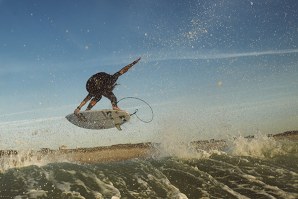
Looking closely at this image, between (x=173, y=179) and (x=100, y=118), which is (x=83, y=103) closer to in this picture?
(x=100, y=118)

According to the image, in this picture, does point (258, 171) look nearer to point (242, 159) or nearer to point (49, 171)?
point (242, 159)

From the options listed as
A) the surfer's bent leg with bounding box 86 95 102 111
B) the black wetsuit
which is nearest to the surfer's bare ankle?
the surfer's bent leg with bounding box 86 95 102 111

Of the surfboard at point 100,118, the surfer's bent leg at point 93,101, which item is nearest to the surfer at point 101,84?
the surfer's bent leg at point 93,101

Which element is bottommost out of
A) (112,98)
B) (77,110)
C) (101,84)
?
(77,110)

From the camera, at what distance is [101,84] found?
13.9 metres

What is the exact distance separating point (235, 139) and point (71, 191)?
33.3 feet

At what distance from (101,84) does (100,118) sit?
7.57 ft

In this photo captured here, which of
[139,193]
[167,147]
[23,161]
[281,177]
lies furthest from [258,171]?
[23,161]

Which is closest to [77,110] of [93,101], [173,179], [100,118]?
[93,101]

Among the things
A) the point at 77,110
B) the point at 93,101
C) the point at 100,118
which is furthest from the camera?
the point at 100,118

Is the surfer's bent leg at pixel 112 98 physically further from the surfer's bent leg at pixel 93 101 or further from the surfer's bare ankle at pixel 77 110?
the surfer's bare ankle at pixel 77 110

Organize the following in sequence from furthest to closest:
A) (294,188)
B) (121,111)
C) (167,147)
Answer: (167,147)
(121,111)
(294,188)

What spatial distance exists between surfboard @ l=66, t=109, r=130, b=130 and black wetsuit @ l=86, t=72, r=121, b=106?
3.55 ft

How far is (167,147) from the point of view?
16531 millimetres
